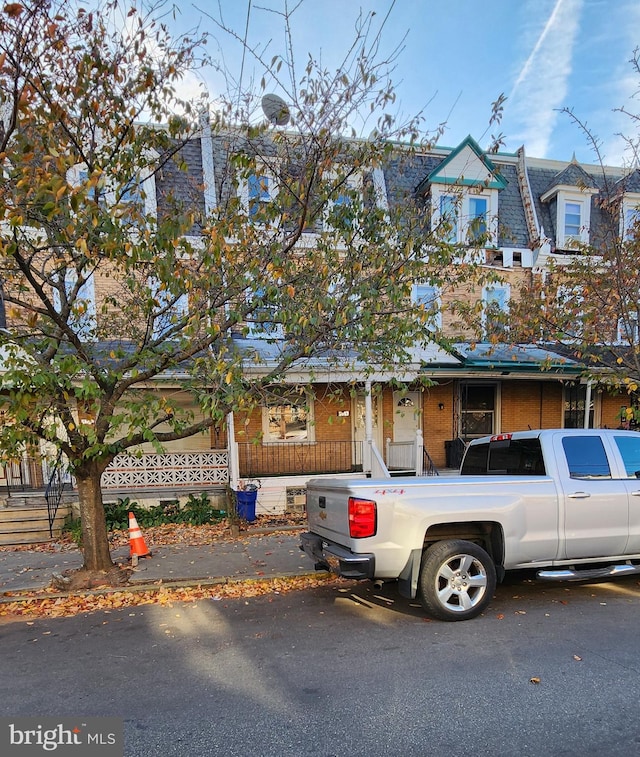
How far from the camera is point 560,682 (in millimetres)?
3312

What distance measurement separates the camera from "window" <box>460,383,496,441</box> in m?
12.9

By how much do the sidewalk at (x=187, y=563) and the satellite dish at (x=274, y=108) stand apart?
5.58 m

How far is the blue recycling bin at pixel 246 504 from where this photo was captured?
9328 millimetres

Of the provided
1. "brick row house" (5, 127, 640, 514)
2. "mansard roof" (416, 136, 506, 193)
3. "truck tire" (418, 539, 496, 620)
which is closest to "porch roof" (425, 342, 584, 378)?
"brick row house" (5, 127, 640, 514)

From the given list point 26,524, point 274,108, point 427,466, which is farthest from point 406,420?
point 26,524

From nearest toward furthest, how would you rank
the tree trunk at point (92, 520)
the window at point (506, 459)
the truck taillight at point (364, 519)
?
the truck taillight at point (364, 519)
the window at point (506, 459)
the tree trunk at point (92, 520)

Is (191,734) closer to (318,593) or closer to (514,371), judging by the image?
(318,593)

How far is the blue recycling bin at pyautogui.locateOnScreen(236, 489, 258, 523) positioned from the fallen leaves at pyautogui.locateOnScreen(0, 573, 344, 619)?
345cm

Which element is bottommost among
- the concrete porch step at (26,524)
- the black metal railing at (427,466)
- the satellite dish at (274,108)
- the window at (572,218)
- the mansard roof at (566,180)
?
the concrete porch step at (26,524)

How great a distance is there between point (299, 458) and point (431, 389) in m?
4.17

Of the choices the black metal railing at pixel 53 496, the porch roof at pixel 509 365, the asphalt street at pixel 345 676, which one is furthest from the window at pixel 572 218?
the black metal railing at pixel 53 496

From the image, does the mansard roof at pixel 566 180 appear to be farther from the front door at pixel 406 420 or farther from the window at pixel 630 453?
the window at pixel 630 453

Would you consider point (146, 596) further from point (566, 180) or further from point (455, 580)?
point (566, 180)

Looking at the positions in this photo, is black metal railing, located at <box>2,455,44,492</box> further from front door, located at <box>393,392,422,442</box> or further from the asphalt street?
front door, located at <box>393,392,422,442</box>
